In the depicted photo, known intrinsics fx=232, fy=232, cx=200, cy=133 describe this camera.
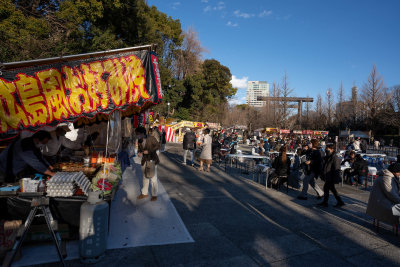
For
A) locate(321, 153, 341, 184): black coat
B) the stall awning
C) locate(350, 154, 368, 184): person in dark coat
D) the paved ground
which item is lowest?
the paved ground

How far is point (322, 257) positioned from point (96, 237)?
11.2ft

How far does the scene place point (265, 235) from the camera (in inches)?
169

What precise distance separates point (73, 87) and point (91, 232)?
8.44 feet

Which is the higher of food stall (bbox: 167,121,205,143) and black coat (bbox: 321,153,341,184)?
food stall (bbox: 167,121,205,143)

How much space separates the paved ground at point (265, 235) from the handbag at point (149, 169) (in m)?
1.00

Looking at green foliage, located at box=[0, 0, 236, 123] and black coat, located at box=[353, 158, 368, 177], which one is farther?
green foliage, located at box=[0, 0, 236, 123]

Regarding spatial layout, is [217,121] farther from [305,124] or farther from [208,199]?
[208,199]

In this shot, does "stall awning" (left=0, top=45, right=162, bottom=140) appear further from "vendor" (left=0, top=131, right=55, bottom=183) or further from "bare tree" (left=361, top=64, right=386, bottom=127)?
"bare tree" (left=361, top=64, right=386, bottom=127)

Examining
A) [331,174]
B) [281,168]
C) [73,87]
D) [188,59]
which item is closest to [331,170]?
[331,174]

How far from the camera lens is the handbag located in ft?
18.5

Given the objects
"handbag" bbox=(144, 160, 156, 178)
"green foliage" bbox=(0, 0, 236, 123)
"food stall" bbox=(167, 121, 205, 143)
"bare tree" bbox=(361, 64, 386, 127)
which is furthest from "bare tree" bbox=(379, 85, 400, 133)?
"handbag" bbox=(144, 160, 156, 178)

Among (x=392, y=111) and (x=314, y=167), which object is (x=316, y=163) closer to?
(x=314, y=167)

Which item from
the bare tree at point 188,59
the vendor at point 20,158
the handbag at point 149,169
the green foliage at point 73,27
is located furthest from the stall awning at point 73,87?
the bare tree at point 188,59

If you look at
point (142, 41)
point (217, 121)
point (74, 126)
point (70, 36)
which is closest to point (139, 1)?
point (142, 41)
